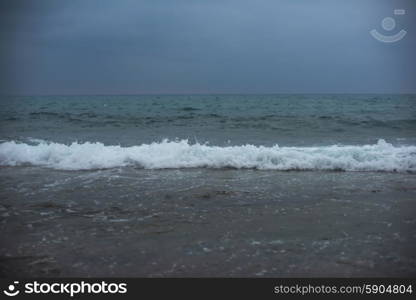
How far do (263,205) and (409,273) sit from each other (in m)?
2.67

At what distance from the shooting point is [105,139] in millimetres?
16219

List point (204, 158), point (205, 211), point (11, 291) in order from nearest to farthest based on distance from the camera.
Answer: point (11, 291)
point (205, 211)
point (204, 158)

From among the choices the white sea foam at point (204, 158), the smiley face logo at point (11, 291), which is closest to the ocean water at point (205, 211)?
the white sea foam at point (204, 158)

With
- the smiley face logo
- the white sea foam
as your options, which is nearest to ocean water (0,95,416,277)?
the white sea foam

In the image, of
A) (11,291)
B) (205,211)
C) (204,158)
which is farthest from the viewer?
(204,158)

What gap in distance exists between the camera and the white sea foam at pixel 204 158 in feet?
31.3

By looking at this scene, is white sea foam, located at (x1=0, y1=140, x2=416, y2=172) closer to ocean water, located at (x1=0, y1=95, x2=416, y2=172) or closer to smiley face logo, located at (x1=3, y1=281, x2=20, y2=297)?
ocean water, located at (x1=0, y1=95, x2=416, y2=172)

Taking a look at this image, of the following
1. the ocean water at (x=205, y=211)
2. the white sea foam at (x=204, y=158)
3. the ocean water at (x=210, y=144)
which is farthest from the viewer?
the ocean water at (x=210, y=144)

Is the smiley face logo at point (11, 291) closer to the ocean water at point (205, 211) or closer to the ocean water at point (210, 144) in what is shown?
the ocean water at point (205, 211)

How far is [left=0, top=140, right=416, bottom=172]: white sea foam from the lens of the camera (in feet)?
31.3

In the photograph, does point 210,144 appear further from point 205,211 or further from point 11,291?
point 11,291

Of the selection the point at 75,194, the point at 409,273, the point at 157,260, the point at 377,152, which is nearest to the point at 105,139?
the point at 75,194

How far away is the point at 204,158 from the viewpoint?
10.1m

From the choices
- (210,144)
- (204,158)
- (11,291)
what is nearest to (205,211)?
(11,291)
